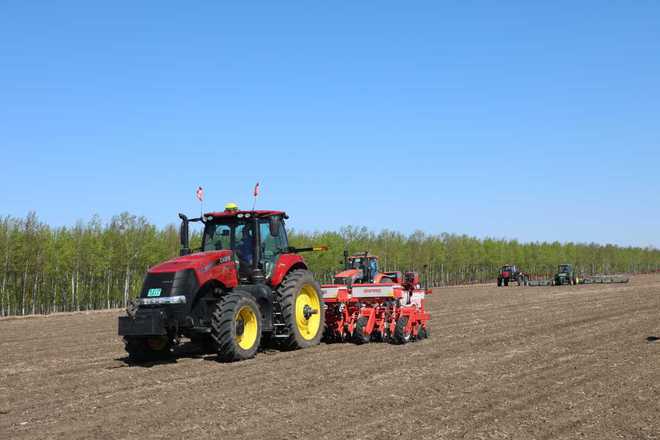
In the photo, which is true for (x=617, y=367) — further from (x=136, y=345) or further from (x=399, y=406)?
(x=136, y=345)

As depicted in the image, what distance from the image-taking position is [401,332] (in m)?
13.5

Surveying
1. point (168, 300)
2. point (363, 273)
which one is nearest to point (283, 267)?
point (168, 300)

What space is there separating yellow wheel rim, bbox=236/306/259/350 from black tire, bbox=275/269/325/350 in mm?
892

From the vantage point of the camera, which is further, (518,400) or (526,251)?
(526,251)

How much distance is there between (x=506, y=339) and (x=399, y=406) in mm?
7132

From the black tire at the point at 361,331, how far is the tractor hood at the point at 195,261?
332 cm

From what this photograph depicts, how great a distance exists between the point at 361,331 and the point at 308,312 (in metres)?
1.26

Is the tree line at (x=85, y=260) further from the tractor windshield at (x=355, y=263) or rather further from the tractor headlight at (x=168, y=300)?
the tractor headlight at (x=168, y=300)

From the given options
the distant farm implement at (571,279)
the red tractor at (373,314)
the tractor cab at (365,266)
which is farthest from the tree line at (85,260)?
the distant farm implement at (571,279)

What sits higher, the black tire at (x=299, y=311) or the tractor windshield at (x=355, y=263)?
the tractor windshield at (x=355, y=263)

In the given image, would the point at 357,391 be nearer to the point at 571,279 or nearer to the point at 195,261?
the point at 195,261

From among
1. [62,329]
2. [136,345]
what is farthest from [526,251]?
[136,345]

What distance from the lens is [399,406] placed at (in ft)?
26.0

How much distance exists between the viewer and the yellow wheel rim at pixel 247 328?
37.7ft
